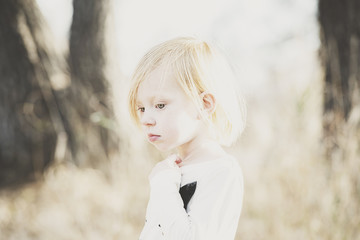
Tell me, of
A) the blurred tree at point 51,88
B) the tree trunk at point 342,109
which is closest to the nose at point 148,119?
the tree trunk at point 342,109

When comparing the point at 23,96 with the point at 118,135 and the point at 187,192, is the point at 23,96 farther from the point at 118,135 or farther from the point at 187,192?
the point at 187,192

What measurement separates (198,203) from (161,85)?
1.07ft

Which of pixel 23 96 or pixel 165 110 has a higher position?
pixel 165 110

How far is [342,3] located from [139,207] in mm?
2320

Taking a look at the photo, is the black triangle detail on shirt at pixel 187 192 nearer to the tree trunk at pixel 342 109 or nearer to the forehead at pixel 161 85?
the forehead at pixel 161 85

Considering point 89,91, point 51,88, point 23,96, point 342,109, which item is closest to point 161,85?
point 342,109

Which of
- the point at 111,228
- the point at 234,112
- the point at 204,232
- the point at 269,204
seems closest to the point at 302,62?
the point at 269,204

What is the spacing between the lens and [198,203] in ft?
3.40

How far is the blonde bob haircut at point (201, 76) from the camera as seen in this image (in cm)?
113

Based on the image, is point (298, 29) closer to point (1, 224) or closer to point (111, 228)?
point (111, 228)

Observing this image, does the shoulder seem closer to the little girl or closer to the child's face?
the little girl

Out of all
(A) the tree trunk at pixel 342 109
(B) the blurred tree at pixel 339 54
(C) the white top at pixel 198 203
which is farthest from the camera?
(B) the blurred tree at pixel 339 54

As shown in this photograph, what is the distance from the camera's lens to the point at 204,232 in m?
1.00

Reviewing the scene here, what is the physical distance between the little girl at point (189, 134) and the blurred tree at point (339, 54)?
199 centimetres
